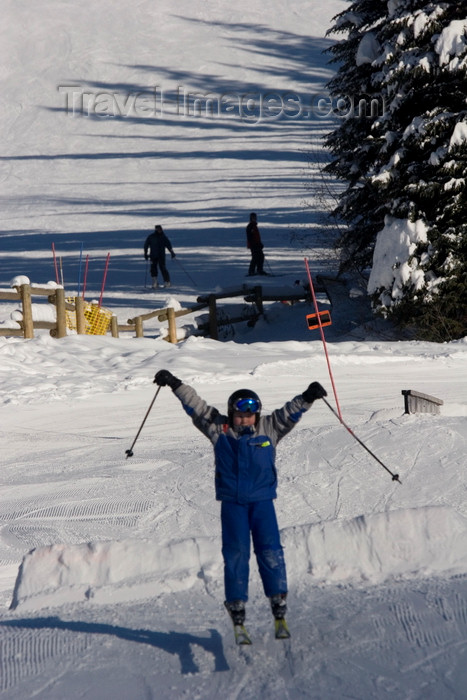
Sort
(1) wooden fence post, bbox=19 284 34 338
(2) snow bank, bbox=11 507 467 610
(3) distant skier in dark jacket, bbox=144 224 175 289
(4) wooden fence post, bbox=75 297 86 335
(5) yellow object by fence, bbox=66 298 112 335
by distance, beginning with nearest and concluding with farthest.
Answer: (2) snow bank, bbox=11 507 467 610 < (1) wooden fence post, bbox=19 284 34 338 < (4) wooden fence post, bbox=75 297 86 335 < (5) yellow object by fence, bbox=66 298 112 335 < (3) distant skier in dark jacket, bbox=144 224 175 289

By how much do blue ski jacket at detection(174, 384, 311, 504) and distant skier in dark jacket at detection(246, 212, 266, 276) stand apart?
66.3ft

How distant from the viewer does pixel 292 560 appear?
609 cm

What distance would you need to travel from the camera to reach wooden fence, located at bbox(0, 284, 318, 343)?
54.9ft

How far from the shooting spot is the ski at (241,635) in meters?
4.75

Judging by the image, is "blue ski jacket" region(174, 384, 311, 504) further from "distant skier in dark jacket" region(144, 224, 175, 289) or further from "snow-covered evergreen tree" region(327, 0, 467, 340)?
"distant skier in dark jacket" region(144, 224, 175, 289)

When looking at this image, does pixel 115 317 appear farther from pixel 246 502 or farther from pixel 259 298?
pixel 246 502

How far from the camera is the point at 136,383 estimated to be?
1404cm

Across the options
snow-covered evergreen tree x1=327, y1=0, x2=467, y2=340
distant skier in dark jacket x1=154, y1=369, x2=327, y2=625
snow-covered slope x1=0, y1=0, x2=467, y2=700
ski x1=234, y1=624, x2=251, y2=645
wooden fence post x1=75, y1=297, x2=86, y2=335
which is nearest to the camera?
snow-covered slope x1=0, y1=0, x2=467, y2=700

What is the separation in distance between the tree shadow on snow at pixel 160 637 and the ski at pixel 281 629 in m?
0.30

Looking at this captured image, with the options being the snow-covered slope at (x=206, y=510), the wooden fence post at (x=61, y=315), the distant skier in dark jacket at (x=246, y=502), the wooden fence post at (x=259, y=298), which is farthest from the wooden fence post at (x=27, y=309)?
the distant skier in dark jacket at (x=246, y=502)

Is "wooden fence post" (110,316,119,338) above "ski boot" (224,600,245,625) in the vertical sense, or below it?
below

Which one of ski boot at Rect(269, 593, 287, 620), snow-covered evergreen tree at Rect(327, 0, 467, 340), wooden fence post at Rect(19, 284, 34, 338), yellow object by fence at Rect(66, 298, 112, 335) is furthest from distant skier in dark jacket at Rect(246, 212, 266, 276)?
ski boot at Rect(269, 593, 287, 620)

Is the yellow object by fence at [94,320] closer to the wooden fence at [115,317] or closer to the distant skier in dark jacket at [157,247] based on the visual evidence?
the wooden fence at [115,317]

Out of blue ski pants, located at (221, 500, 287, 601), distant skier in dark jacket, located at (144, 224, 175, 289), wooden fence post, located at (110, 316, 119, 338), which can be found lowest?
wooden fence post, located at (110, 316, 119, 338)
